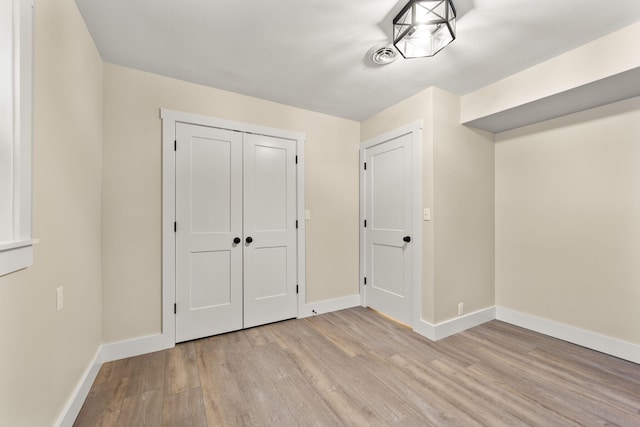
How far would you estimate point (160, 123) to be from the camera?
2396 millimetres

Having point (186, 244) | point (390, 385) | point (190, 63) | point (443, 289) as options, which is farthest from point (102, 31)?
point (443, 289)

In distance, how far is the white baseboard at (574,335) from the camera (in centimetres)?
215

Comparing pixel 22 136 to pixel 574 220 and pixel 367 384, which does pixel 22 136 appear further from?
pixel 574 220

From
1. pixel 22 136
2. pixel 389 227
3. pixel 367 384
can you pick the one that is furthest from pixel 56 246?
pixel 389 227

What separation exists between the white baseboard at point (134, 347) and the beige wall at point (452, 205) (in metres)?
2.49

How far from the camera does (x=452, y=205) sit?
2.73m

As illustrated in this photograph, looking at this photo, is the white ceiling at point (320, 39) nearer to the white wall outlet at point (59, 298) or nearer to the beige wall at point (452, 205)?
the beige wall at point (452, 205)

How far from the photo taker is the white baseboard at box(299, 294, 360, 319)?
3.12 metres

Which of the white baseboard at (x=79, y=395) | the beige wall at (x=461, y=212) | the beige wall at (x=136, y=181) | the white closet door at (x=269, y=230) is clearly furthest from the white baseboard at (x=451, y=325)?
the white baseboard at (x=79, y=395)

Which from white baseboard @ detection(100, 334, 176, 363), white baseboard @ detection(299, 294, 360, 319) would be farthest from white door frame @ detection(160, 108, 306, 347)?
white baseboard @ detection(299, 294, 360, 319)

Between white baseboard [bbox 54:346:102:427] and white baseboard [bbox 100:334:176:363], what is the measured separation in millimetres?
124

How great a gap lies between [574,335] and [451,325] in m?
1.08

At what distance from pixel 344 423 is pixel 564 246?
8.70ft

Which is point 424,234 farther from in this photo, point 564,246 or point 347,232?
point 564,246
